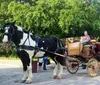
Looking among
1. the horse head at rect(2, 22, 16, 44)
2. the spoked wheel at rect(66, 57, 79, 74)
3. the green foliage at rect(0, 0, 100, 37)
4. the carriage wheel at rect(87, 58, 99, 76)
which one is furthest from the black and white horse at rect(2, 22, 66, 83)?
the green foliage at rect(0, 0, 100, 37)

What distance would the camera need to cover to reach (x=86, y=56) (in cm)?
1400

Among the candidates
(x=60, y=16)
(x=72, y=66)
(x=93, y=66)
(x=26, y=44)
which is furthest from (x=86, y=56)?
(x=60, y=16)

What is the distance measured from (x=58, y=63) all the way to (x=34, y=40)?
1885mm

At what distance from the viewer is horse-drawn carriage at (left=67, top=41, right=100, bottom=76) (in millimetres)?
13672

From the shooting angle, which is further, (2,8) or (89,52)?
(2,8)

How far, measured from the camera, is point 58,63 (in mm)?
13641

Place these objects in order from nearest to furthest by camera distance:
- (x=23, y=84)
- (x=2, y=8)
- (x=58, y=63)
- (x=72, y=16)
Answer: (x=23, y=84), (x=58, y=63), (x=72, y=16), (x=2, y=8)

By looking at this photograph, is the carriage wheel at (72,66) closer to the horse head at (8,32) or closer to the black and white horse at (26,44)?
the black and white horse at (26,44)

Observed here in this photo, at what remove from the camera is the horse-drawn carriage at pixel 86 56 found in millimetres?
13672

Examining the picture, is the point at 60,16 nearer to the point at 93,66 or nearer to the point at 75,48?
the point at 75,48

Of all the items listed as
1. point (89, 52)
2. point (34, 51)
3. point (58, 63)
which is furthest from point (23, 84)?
point (89, 52)

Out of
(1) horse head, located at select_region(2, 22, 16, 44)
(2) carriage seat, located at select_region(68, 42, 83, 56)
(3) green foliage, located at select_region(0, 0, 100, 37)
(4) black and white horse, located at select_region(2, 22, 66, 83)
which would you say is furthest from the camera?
(3) green foliage, located at select_region(0, 0, 100, 37)

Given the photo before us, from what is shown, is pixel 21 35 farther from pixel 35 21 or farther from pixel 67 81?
pixel 35 21

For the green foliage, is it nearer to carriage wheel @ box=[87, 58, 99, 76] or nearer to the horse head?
carriage wheel @ box=[87, 58, 99, 76]
